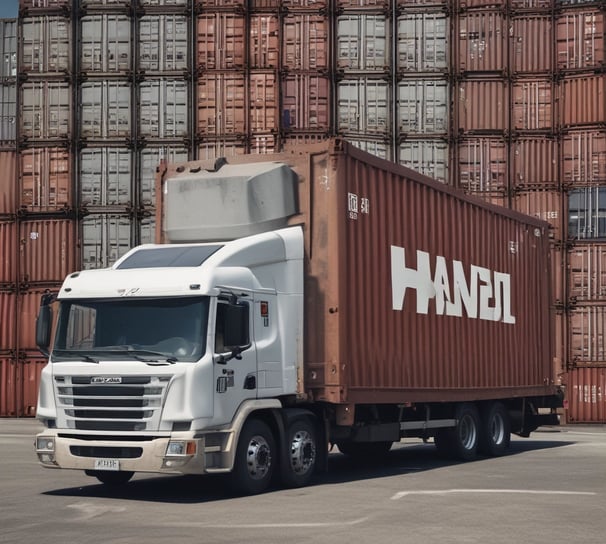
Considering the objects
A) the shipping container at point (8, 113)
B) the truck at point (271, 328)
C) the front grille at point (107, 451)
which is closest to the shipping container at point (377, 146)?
the shipping container at point (8, 113)

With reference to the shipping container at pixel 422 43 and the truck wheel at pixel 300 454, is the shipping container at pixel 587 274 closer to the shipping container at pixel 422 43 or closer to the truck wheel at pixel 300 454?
the shipping container at pixel 422 43

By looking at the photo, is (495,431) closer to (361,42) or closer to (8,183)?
(361,42)

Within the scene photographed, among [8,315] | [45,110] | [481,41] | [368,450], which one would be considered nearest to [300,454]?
[368,450]

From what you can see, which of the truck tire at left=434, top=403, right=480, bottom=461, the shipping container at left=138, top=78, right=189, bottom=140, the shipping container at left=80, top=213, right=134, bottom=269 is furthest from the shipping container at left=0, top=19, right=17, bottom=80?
the truck tire at left=434, top=403, right=480, bottom=461

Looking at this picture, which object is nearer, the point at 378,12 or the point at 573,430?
the point at 573,430

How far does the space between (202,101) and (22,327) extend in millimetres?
9417

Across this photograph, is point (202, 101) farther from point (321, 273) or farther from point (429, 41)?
point (321, 273)

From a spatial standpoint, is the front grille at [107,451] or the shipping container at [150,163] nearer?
the front grille at [107,451]

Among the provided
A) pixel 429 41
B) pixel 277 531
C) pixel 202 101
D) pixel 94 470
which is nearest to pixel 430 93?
pixel 429 41

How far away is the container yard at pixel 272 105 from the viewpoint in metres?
37.9

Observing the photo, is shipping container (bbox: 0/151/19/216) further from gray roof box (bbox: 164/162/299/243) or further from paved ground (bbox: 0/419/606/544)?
gray roof box (bbox: 164/162/299/243)

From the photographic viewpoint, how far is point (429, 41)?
38.8 metres

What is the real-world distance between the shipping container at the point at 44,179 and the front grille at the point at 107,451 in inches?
980

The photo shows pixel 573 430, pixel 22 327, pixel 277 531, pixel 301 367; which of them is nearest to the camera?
pixel 277 531
